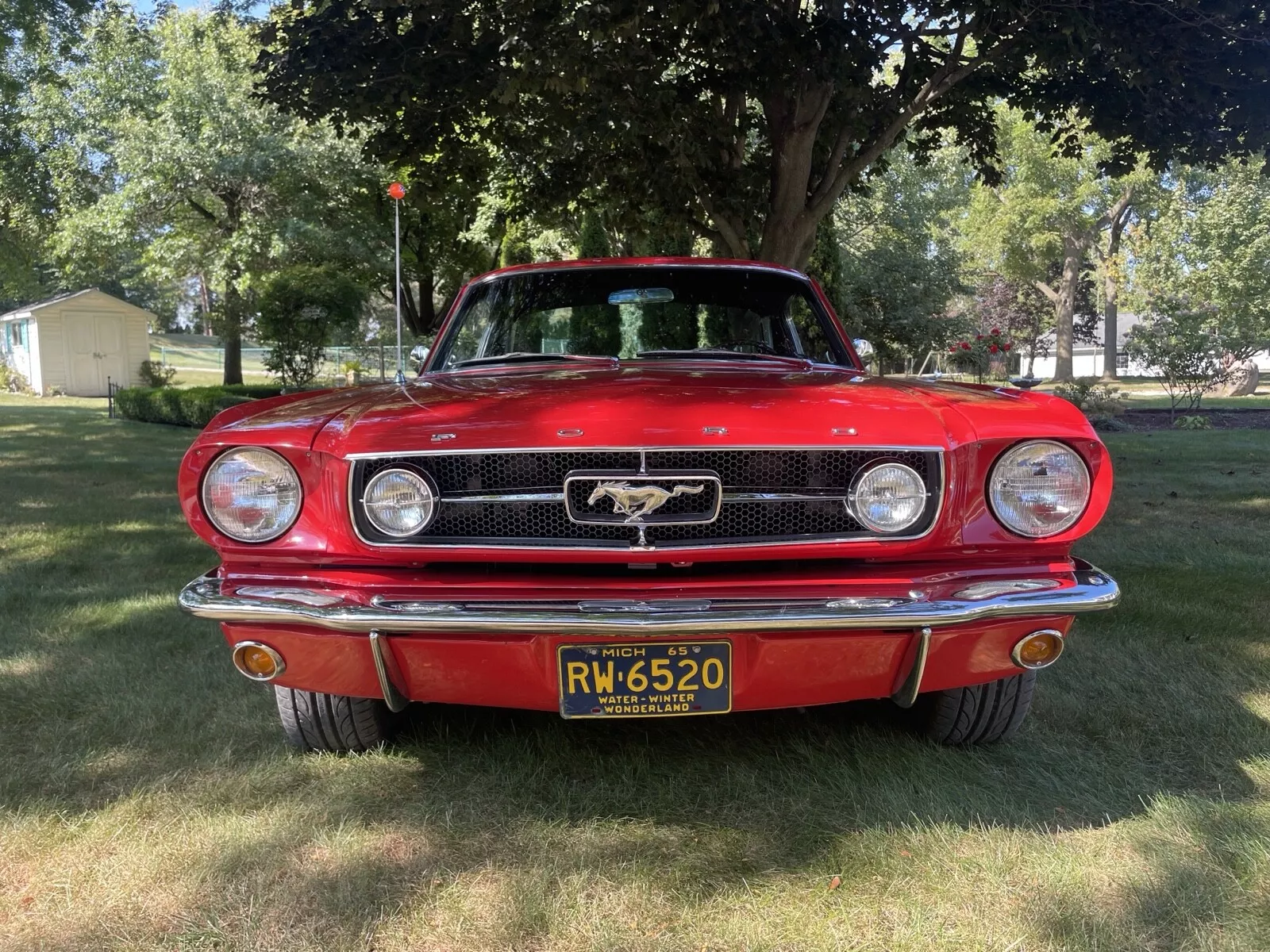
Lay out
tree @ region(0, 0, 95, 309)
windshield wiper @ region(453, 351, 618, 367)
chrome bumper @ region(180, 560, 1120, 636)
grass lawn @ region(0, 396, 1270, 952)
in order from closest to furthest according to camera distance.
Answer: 1. grass lawn @ region(0, 396, 1270, 952)
2. chrome bumper @ region(180, 560, 1120, 636)
3. windshield wiper @ region(453, 351, 618, 367)
4. tree @ region(0, 0, 95, 309)

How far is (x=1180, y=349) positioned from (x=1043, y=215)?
72.8ft

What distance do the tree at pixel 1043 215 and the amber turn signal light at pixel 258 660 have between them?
103ft

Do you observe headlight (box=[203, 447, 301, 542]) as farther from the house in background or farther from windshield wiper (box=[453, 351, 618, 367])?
the house in background

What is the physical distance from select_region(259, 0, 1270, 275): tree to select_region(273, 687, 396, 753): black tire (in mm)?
3920

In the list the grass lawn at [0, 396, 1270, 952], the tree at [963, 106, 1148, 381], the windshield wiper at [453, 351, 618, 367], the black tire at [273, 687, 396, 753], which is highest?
the tree at [963, 106, 1148, 381]

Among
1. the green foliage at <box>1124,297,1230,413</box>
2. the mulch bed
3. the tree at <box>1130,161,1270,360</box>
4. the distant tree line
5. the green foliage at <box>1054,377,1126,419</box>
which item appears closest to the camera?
the distant tree line

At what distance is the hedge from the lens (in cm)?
1525

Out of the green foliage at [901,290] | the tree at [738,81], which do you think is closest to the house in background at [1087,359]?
the green foliage at [901,290]

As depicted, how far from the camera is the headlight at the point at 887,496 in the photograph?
2.35 m

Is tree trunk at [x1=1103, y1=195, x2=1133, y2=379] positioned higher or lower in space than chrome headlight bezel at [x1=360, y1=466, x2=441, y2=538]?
higher

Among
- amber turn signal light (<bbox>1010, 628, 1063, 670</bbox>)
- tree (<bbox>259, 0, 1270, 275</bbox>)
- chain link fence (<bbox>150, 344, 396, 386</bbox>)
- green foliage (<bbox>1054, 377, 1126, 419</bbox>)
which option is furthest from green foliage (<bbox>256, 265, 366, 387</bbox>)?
amber turn signal light (<bbox>1010, 628, 1063, 670</bbox>)

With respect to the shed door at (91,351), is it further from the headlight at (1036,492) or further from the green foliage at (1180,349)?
the headlight at (1036,492)

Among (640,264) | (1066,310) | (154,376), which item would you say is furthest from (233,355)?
(1066,310)

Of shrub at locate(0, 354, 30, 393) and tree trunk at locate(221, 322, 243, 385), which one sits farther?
shrub at locate(0, 354, 30, 393)
